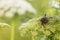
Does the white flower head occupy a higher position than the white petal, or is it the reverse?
the white flower head

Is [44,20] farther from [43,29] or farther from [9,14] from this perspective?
[9,14]

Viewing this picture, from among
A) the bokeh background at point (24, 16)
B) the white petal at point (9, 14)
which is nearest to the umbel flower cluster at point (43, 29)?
the bokeh background at point (24, 16)

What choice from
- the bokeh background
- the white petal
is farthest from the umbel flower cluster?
the white petal

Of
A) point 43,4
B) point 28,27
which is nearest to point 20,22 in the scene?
point 28,27

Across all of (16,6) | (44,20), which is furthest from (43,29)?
(16,6)

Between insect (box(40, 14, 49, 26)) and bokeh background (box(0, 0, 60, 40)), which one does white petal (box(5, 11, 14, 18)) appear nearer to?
bokeh background (box(0, 0, 60, 40))

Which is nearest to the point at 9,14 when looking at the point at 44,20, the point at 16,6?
the point at 16,6

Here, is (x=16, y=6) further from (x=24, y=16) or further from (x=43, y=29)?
(x=43, y=29)

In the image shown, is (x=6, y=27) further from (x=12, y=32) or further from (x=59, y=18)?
(x=59, y=18)

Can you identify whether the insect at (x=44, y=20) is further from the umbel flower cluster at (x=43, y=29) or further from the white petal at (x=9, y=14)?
the white petal at (x=9, y=14)
